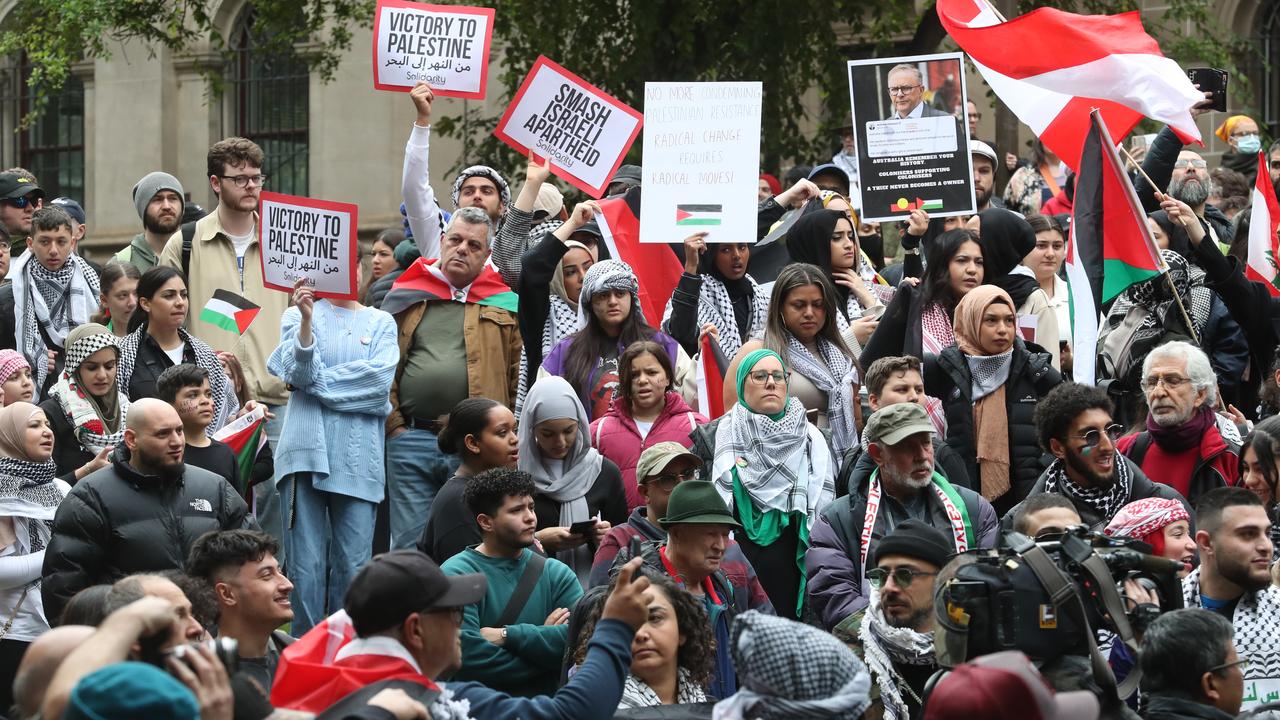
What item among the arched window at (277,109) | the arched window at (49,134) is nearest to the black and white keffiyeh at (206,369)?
the arched window at (277,109)

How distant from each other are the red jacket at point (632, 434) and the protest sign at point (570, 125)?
220 cm

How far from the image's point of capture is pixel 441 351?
33.2 ft

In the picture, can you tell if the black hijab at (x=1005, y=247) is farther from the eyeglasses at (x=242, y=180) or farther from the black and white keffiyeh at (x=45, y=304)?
the black and white keffiyeh at (x=45, y=304)

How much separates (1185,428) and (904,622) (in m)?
2.28

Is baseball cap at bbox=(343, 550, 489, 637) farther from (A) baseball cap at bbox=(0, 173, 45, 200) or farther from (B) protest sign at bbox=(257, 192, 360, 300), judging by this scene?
(A) baseball cap at bbox=(0, 173, 45, 200)

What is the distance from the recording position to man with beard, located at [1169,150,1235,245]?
1161cm

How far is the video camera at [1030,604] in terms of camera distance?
552 centimetres

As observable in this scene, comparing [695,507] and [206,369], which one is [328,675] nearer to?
[695,507]

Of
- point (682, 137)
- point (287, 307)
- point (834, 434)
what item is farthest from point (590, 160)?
point (834, 434)

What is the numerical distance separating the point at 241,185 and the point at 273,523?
6.02ft

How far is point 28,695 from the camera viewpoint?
492cm

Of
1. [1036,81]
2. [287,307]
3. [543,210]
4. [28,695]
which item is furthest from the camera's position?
[543,210]

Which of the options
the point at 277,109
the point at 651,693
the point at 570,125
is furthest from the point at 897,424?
the point at 277,109

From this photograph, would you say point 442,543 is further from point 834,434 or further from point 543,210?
point 543,210
